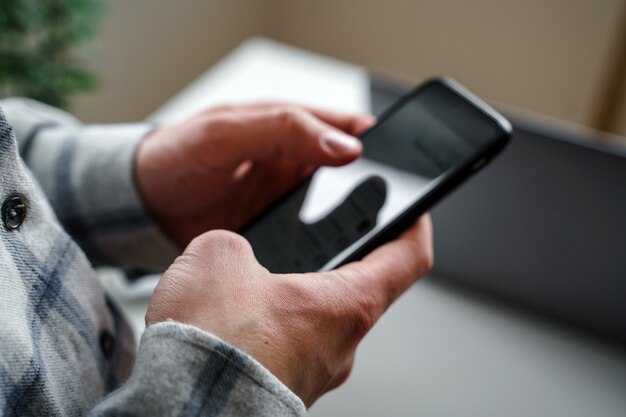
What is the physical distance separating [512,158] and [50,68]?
82 centimetres

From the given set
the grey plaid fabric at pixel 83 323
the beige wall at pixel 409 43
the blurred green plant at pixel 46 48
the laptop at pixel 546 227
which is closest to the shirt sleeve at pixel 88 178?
the grey plaid fabric at pixel 83 323

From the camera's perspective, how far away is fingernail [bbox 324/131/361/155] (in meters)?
0.37

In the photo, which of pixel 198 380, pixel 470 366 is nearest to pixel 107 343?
pixel 198 380

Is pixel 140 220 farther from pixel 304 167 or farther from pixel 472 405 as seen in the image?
pixel 472 405

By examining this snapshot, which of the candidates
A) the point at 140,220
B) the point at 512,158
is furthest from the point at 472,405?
the point at 140,220

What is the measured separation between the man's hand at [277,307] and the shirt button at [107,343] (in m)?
0.09

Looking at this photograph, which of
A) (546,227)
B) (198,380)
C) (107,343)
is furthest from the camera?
(546,227)

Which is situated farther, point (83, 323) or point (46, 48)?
point (46, 48)

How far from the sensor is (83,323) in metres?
0.29

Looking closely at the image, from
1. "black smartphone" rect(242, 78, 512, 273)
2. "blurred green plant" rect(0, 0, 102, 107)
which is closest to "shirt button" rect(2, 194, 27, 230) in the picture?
"black smartphone" rect(242, 78, 512, 273)

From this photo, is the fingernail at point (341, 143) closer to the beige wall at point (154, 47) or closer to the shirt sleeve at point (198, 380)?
the shirt sleeve at point (198, 380)

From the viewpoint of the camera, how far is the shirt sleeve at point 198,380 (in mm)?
206

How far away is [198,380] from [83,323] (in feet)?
0.37

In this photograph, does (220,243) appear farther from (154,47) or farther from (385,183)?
(154,47)
